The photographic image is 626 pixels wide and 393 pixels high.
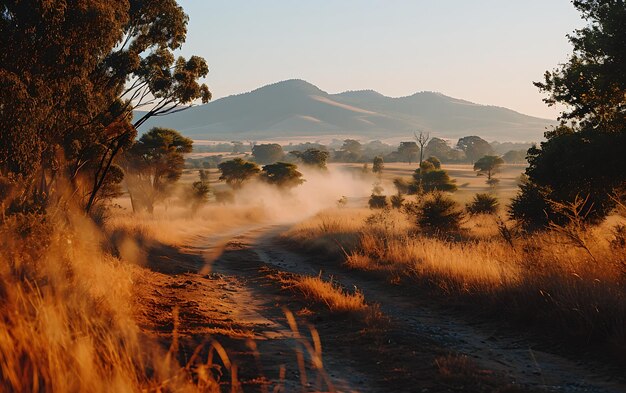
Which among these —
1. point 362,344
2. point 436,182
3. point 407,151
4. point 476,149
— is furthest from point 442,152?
point 362,344

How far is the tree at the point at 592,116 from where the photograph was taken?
48.5 feet

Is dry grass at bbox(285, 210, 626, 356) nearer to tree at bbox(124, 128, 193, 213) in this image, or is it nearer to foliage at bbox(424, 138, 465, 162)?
tree at bbox(124, 128, 193, 213)

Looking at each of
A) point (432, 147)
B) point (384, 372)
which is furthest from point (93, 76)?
point (432, 147)

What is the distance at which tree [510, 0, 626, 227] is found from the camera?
14.8 m

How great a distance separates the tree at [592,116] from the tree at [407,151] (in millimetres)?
131608

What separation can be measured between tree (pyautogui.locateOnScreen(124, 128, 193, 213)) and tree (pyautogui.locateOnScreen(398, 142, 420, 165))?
354 feet

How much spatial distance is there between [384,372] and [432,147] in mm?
172597

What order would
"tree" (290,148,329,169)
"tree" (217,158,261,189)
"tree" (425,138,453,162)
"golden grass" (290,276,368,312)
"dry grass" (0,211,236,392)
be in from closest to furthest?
"dry grass" (0,211,236,392), "golden grass" (290,276,368,312), "tree" (217,158,261,189), "tree" (290,148,329,169), "tree" (425,138,453,162)

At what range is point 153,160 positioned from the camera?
153ft

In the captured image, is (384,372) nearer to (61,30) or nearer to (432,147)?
(61,30)

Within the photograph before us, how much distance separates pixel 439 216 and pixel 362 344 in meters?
18.2

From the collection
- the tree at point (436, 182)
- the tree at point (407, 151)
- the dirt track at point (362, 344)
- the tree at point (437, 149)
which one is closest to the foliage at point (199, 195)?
the tree at point (436, 182)

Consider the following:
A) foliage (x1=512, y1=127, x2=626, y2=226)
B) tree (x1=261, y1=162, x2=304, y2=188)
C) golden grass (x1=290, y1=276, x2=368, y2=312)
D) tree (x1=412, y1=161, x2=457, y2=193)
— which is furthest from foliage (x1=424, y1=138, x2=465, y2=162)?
golden grass (x1=290, y1=276, x2=368, y2=312)

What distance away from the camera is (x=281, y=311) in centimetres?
1003
